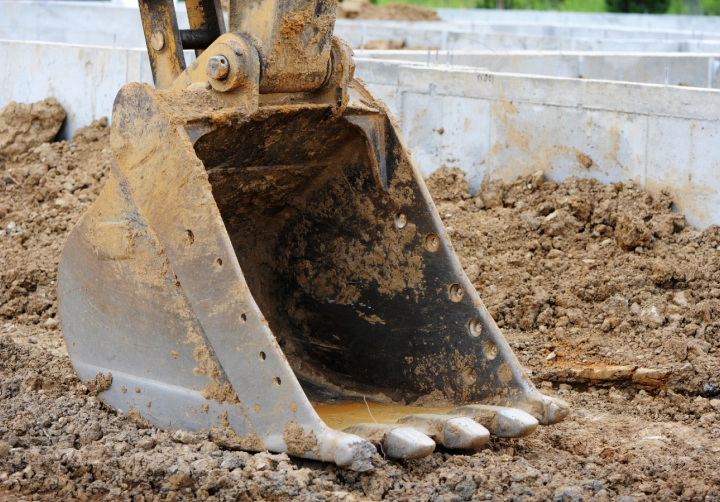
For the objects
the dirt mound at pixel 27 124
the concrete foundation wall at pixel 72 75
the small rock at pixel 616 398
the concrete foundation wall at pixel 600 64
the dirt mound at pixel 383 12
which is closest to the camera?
the small rock at pixel 616 398

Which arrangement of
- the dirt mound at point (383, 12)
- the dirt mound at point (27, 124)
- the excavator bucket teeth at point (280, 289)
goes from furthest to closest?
the dirt mound at point (383, 12), the dirt mound at point (27, 124), the excavator bucket teeth at point (280, 289)

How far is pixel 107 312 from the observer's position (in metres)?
3.22

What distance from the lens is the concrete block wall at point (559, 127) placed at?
4.91 meters

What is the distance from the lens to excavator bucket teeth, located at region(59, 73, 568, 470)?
2865 mm

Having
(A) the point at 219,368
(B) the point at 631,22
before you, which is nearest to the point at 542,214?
(A) the point at 219,368

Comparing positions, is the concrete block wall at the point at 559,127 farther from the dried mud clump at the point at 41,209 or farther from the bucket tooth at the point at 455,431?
the bucket tooth at the point at 455,431

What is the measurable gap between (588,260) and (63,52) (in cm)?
473

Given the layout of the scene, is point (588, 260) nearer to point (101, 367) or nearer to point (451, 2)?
point (101, 367)

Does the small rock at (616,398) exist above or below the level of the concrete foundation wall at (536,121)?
below

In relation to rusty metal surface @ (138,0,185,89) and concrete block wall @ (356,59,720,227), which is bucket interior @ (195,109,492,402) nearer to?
→ rusty metal surface @ (138,0,185,89)

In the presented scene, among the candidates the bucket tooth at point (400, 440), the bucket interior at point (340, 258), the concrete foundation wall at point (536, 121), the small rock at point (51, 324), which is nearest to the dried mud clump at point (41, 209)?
the small rock at point (51, 324)

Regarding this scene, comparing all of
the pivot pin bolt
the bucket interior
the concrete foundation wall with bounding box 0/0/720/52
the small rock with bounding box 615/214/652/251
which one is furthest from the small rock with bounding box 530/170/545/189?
the concrete foundation wall with bounding box 0/0/720/52

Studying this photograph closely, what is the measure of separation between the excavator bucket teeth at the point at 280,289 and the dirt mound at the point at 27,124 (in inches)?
141

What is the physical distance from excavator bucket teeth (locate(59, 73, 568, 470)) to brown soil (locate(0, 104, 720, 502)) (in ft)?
0.46
